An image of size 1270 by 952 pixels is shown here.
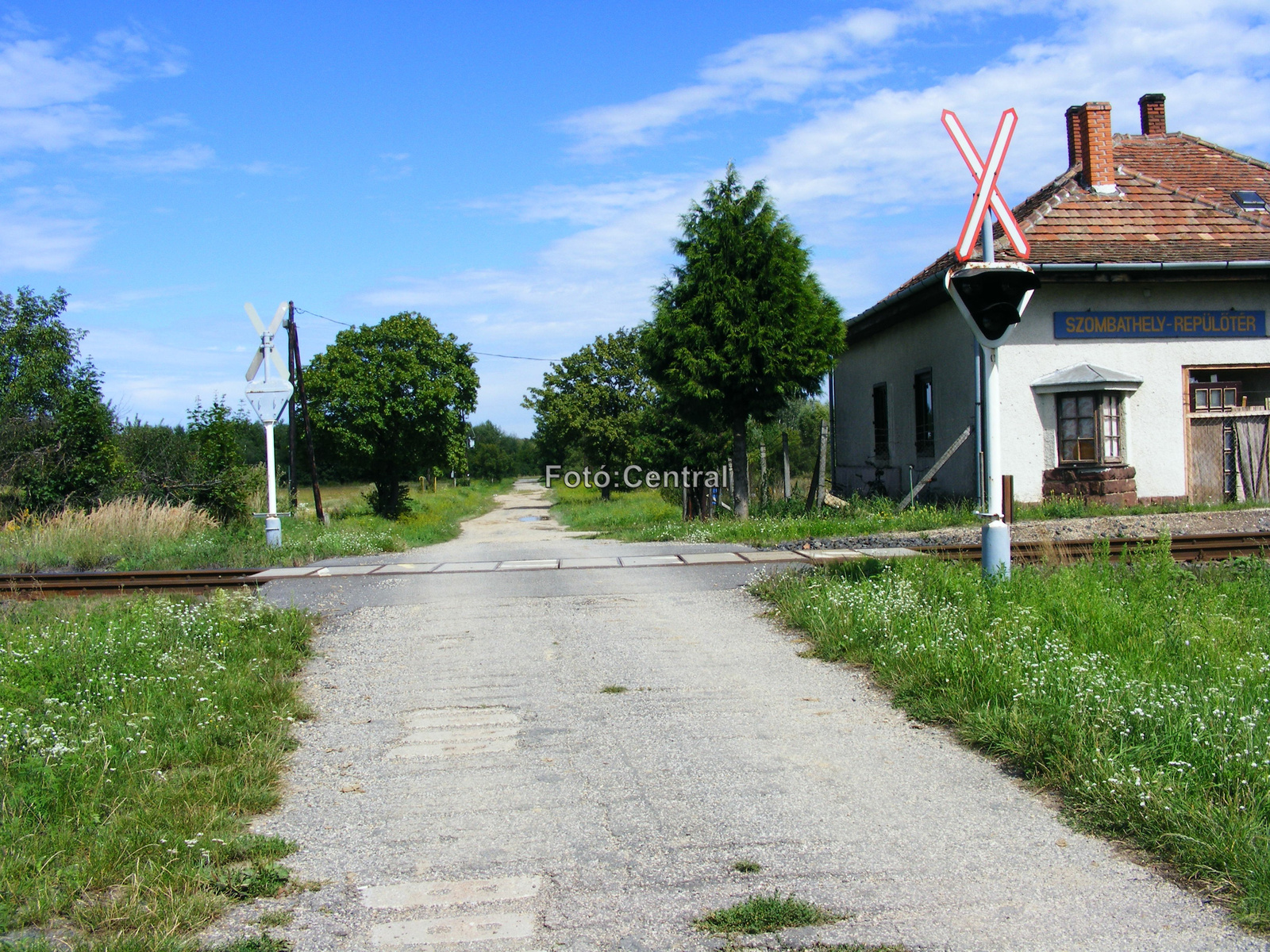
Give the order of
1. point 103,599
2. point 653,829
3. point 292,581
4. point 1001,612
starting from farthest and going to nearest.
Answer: point 292,581
point 103,599
point 1001,612
point 653,829

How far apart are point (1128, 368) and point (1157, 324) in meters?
1.08

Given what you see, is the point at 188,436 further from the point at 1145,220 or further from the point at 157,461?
the point at 1145,220

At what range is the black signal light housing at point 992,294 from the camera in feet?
25.2

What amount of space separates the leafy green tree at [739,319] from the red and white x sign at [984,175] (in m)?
10.2

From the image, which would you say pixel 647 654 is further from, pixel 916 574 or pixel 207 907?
pixel 207 907

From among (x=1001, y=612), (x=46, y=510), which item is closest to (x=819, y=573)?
(x=1001, y=612)

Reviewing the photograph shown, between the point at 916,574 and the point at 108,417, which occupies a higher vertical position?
the point at 108,417

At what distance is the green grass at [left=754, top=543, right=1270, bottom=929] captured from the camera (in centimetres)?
374

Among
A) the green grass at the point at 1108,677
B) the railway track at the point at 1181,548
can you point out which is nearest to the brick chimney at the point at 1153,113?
the railway track at the point at 1181,548

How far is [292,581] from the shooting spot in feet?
41.5

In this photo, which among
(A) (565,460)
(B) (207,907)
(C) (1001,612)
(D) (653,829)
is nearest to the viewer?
(B) (207,907)

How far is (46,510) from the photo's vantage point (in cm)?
2133

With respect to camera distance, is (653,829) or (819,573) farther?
(819,573)

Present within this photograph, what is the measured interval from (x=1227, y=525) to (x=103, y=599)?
16.6m
